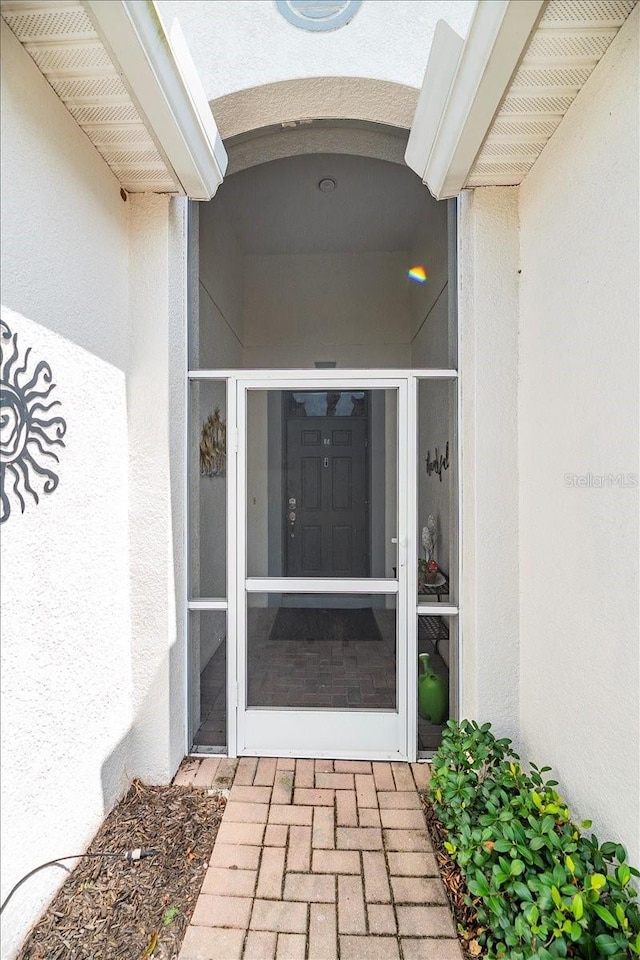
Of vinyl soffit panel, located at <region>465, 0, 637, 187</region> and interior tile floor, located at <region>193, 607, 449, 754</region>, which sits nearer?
vinyl soffit panel, located at <region>465, 0, 637, 187</region>

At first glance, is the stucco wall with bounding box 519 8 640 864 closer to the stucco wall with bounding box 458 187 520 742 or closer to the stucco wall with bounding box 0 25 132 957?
the stucco wall with bounding box 458 187 520 742

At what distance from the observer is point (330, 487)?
3012 mm

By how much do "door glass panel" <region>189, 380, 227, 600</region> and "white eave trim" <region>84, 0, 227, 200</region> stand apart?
1203mm

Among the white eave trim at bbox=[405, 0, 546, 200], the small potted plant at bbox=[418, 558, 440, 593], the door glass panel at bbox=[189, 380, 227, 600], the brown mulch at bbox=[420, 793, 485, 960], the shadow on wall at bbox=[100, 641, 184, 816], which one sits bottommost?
the brown mulch at bbox=[420, 793, 485, 960]

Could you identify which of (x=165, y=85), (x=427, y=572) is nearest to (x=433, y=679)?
(x=427, y=572)

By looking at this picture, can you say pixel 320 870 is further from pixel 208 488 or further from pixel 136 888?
pixel 208 488

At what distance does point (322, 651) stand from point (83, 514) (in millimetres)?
1719

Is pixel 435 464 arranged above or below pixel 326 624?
above

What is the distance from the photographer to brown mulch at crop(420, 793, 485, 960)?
1.88 m

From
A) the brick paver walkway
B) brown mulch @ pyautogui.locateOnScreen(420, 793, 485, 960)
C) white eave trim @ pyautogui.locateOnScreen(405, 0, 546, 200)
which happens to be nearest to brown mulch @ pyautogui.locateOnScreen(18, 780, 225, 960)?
the brick paver walkway

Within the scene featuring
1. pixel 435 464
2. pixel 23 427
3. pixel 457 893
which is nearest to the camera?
pixel 23 427

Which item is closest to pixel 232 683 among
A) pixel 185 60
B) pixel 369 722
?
pixel 369 722

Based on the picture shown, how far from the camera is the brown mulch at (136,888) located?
6.10ft

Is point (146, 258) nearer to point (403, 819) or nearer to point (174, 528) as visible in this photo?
point (174, 528)
